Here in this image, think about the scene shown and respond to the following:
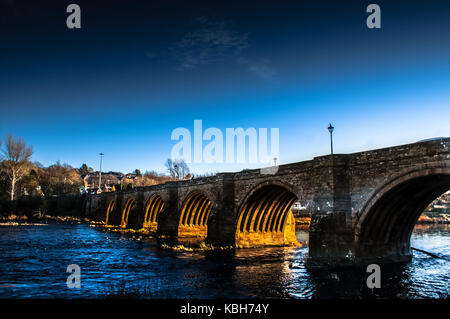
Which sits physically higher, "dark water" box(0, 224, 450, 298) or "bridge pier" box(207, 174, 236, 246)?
"bridge pier" box(207, 174, 236, 246)

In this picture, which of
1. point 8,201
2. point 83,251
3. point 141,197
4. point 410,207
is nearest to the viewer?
point 410,207

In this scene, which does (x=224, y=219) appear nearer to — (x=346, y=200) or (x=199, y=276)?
(x=199, y=276)

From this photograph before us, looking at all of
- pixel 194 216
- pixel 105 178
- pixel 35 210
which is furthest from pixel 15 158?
pixel 105 178

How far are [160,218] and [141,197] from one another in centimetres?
1059

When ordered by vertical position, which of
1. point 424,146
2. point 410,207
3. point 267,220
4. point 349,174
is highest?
point 424,146

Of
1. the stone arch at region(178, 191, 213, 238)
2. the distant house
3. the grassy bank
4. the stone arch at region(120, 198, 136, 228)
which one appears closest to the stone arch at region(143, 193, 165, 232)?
the stone arch at region(120, 198, 136, 228)

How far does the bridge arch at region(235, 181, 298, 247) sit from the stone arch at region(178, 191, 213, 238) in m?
8.74

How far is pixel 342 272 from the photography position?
15.9 meters

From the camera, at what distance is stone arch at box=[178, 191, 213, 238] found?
34594 mm

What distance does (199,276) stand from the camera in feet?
51.0

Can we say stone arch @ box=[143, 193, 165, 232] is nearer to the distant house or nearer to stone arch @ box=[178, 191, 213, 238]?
stone arch @ box=[178, 191, 213, 238]

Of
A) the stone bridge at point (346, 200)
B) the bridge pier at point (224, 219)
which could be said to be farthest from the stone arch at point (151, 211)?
the stone bridge at point (346, 200)
